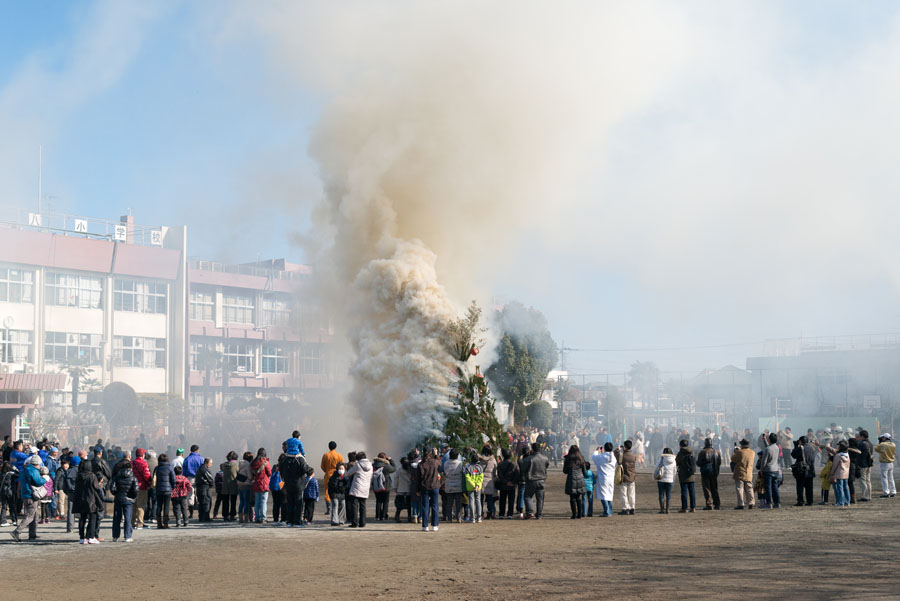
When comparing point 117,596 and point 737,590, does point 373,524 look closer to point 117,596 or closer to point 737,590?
point 117,596

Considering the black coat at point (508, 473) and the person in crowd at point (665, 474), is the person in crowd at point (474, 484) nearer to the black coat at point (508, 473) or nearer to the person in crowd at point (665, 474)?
the black coat at point (508, 473)

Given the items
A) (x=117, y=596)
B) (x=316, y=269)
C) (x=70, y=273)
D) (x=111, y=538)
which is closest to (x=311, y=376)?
(x=70, y=273)

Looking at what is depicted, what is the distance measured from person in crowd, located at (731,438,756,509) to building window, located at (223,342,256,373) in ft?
197

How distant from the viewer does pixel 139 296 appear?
72750 millimetres

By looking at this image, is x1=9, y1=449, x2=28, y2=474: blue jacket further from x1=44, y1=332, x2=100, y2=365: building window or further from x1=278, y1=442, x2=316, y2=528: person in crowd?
x1=44, y1=332, x2=100, y2=365: building window

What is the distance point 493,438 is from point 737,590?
1384 centimetres

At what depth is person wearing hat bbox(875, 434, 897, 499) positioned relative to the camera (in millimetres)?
25062

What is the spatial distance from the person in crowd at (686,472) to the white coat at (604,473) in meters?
1.64

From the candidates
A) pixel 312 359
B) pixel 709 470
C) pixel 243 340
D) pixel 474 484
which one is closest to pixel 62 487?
pixel 474 484

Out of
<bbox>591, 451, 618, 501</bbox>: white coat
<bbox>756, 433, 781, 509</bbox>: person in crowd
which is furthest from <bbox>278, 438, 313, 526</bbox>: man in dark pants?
<bbox>756, 433, 781, 509</bbox>: person in crowd

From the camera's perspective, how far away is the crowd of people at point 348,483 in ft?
61.6

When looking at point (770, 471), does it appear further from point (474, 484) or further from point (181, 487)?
point (181, 487)

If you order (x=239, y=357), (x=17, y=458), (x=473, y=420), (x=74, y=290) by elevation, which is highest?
(x=74, y=290)

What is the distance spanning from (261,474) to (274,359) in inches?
2454
